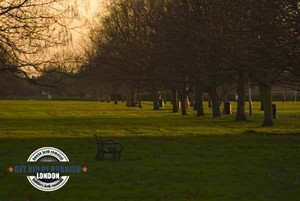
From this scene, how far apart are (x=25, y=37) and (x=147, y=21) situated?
27.8 metres

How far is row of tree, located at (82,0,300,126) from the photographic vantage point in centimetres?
2553

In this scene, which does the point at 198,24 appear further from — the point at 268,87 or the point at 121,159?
the point at 121,159

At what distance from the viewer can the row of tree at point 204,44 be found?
25.5 metres

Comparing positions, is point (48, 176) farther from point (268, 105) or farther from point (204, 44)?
point (268, 105)

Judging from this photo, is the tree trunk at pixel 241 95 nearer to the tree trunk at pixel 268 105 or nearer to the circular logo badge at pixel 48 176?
the tree trunk at pixel 268 105

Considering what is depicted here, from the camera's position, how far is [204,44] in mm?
31281

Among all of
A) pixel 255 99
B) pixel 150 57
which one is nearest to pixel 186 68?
pixel 150 57

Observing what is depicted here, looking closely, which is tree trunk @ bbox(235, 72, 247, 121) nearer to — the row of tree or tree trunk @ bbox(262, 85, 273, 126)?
the row of tree

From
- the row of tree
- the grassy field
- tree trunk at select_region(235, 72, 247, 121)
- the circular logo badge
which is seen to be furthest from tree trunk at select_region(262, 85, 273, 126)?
the circular logo badge

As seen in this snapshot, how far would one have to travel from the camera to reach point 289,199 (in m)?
11.6

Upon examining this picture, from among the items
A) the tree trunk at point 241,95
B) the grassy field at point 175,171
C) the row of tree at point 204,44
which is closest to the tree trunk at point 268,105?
the row of tree at point 204,44

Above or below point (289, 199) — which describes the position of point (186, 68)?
above

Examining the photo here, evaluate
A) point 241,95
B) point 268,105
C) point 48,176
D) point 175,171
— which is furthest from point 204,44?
point 48,176

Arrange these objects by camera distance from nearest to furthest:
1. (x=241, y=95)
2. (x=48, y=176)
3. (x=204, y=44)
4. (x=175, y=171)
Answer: (x=48, y=176) → (x=175, y=171) → (x=204, y=44) → (x=241, y=95)
